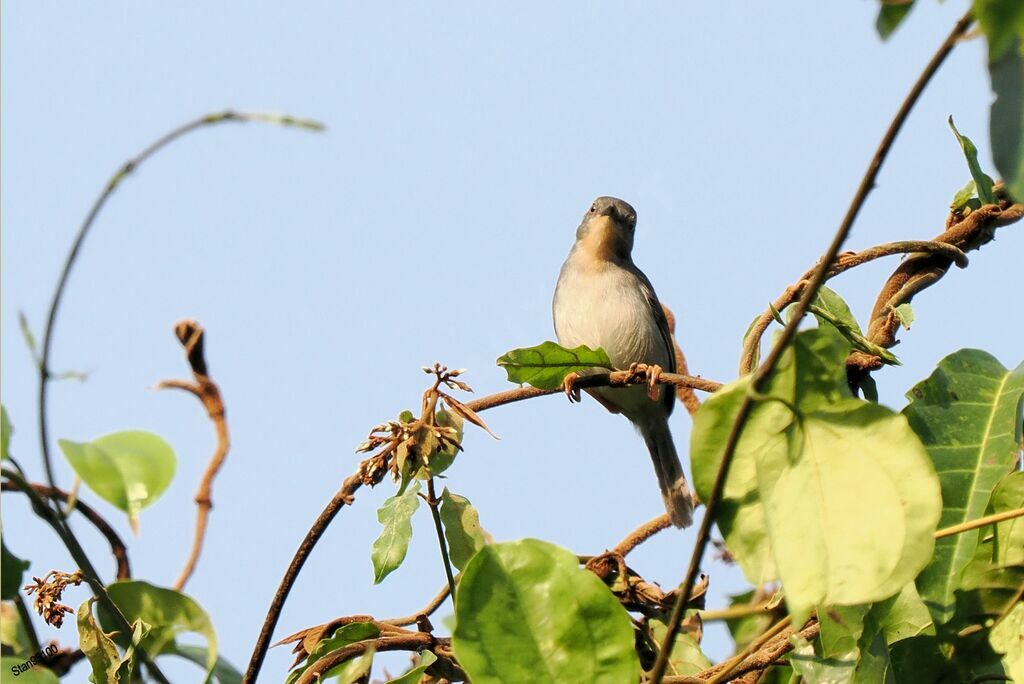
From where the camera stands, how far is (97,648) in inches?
96.1

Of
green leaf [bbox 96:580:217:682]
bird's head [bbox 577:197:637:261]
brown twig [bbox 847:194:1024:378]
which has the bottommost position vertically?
green leaf [bbox 96:580:217:682]

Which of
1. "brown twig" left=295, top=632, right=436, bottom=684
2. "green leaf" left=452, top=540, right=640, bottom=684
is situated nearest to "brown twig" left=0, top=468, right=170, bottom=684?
"brown twig" left=295, top=632, right=436, bottom=684

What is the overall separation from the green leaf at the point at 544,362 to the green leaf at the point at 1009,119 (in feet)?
5.14

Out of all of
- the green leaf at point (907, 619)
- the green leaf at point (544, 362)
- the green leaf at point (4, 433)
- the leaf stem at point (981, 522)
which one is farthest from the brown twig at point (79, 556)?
the leaf stem at point (981, 522)

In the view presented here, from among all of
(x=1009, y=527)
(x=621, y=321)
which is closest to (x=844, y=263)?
(x=1009, y=527)

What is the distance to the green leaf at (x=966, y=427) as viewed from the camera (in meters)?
2.54

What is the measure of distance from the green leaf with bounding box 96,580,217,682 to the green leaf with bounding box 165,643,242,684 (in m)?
0.05

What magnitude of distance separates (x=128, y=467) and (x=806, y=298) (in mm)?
1608

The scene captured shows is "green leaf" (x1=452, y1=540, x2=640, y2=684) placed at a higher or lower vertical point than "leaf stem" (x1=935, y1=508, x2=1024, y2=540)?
lower

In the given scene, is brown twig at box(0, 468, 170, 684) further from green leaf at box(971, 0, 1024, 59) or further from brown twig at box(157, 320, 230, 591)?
green leaf at box(971, 0, 1024, 59)

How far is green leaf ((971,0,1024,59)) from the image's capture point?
3.99 feet

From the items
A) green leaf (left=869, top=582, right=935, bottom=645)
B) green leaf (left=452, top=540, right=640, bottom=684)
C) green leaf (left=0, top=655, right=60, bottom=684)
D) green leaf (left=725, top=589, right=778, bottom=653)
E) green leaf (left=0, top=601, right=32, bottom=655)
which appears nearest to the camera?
green leaf (left=452, top=540, right=640, bottom=684)

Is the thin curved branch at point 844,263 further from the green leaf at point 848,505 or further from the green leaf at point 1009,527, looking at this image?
the green leaf at point 848,505

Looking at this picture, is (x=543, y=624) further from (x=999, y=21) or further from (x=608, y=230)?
(x=608, y=230)
